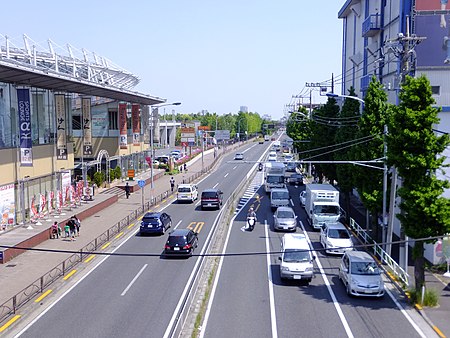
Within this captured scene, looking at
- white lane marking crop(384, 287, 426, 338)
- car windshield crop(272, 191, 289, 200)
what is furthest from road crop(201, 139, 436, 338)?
car windshield crop(272, 191, 289, 200)

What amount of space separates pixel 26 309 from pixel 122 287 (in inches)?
171

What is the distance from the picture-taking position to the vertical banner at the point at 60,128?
4009 centimetres

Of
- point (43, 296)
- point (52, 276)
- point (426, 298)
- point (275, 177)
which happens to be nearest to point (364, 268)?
point (426, 298)

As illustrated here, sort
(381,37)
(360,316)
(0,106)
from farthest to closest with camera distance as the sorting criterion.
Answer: (381,37) → (0,106) → (360,316)

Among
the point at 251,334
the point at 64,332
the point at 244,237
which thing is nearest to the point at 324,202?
the point at 244,237

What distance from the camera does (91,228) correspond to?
3634 centimetres

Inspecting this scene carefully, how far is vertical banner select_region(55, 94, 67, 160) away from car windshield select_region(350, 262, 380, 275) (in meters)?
25.5

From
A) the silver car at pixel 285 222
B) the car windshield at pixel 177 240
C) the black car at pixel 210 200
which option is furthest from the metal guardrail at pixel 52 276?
the silver car at pixel 285 222

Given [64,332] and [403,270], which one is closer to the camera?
[64,332]

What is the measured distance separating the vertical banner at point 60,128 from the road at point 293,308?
59.4 feet

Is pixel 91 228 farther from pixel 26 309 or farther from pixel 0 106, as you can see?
pixel 26 309

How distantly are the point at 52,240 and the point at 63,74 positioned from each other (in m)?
12.1

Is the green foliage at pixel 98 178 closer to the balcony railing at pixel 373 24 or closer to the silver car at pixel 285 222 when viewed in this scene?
the silver car at pixel 285 222

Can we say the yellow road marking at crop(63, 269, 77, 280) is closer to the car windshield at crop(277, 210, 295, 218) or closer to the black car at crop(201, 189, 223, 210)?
the car windshield at crop(277, 210, 295, 218)
